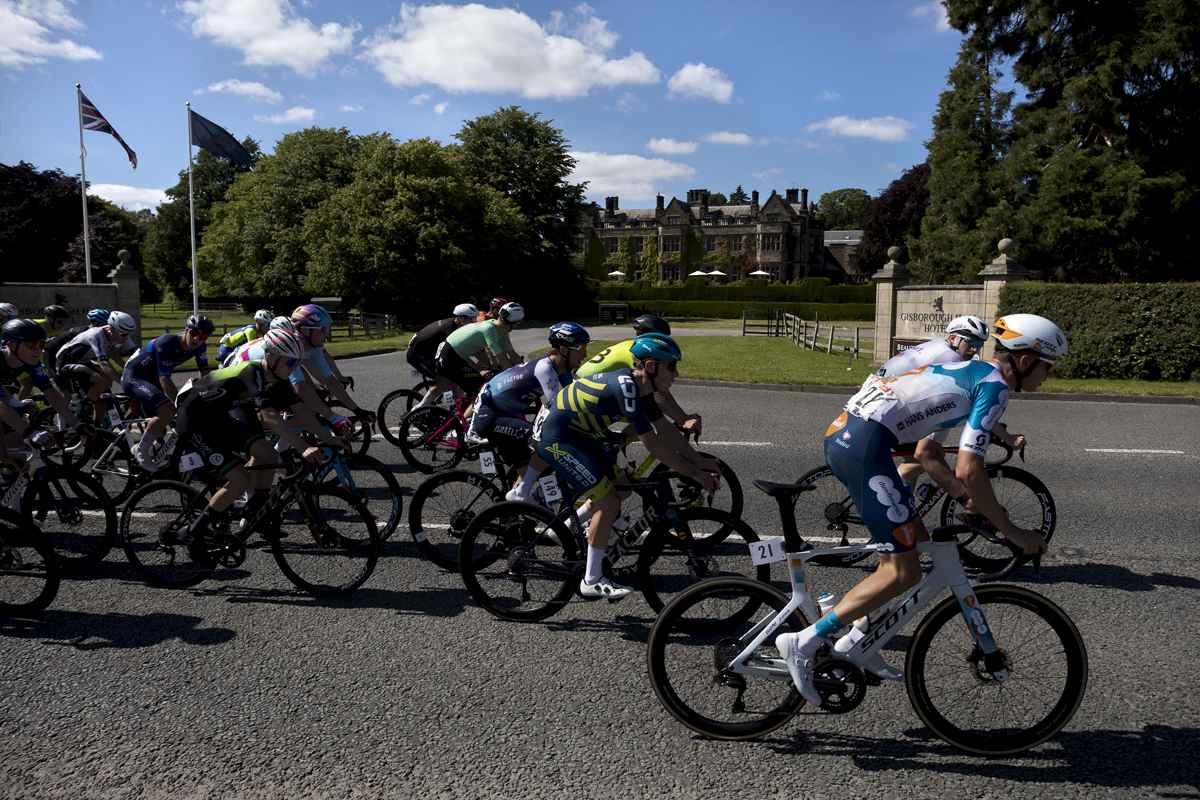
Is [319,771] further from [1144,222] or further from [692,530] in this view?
[1144,222]

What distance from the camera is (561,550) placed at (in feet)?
15.7

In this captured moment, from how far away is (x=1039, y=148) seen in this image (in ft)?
91.6

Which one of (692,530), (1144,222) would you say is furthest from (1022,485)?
(1144,222)

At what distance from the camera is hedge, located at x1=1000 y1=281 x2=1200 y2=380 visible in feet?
55.7

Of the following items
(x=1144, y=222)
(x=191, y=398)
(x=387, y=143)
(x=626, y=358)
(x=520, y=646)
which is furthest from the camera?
(x=387, y=143)

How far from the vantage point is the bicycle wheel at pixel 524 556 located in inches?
187

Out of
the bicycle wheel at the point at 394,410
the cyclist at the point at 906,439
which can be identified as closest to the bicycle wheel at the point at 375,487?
the bicycle wheel at the point at 394,410

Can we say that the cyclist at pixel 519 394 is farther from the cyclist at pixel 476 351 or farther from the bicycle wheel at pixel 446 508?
the cyclist at pixel 476 351

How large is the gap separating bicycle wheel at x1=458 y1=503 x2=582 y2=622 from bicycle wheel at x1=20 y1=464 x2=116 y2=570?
2974 millimetres

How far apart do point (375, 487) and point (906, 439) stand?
4.74 metres

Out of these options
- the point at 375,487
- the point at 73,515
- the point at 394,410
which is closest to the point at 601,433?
the point at 375,487

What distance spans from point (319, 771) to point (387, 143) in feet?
154

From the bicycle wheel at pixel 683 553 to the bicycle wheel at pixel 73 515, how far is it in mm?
4042

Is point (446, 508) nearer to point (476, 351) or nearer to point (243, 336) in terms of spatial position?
point (476, 351)
